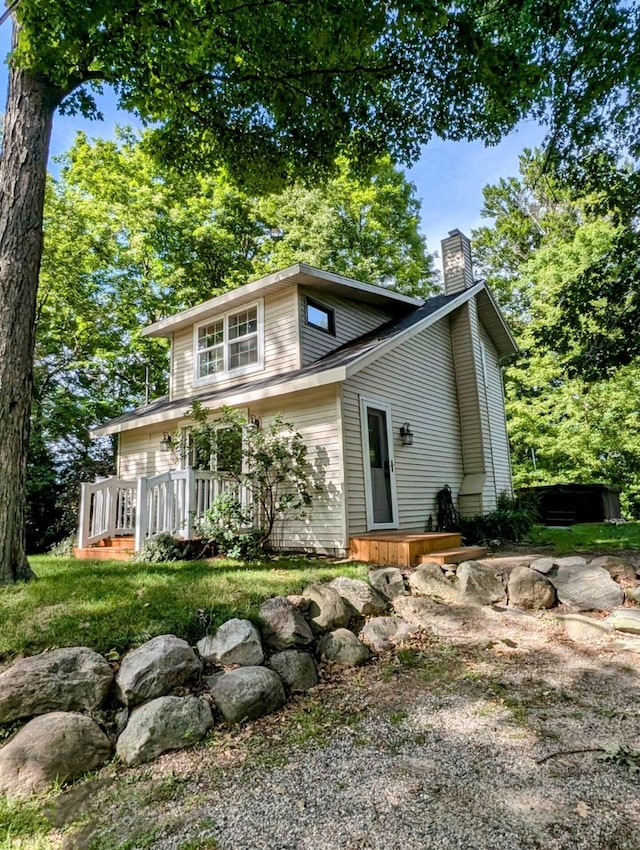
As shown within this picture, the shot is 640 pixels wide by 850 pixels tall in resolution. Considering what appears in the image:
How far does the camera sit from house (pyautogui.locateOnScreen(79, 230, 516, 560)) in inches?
281

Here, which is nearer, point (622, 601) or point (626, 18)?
point (622, 601)

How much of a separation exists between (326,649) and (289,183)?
776 cm

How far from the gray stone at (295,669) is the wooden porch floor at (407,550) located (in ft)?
8.35

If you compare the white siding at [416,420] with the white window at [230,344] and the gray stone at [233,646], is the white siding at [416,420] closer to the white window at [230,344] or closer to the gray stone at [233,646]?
the white window at [230,344]

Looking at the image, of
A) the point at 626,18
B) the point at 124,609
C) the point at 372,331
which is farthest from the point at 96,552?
the point at 626,18

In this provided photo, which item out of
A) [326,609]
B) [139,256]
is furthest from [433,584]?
[139,256]

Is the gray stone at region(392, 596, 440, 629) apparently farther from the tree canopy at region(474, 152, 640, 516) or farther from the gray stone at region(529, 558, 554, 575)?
the tree canopy at region(474, 152, 640, 516)

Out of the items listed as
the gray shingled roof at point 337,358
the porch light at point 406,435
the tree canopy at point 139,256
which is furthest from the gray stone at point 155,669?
the tree canopy at point 139,256

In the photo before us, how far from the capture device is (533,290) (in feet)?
56.4

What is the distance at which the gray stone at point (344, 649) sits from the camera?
3.99 meters

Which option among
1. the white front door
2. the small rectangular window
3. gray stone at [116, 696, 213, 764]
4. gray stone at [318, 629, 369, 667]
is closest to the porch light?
the white front door

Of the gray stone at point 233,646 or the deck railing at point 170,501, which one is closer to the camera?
the gray stone at point 233,646

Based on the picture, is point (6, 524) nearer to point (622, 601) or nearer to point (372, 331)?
point (622, 601)

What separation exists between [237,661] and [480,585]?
2.82m
